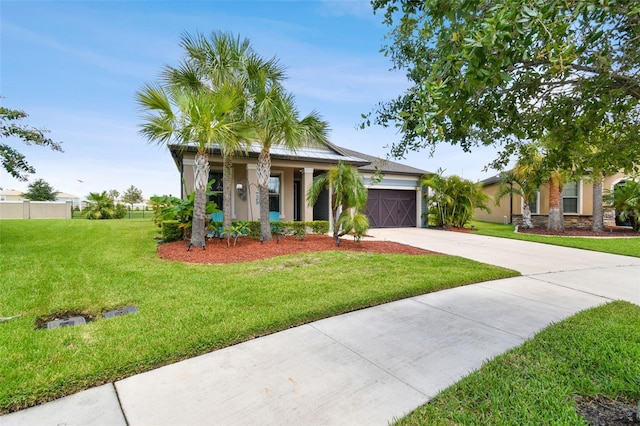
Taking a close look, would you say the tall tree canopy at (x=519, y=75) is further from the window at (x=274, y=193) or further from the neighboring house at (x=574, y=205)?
the neighboring house at (x=574, y=205)

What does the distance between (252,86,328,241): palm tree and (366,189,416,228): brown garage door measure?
25.5 feet

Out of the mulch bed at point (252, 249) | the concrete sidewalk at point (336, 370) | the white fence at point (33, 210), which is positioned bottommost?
the concrete sidewalk at point (336, 370)

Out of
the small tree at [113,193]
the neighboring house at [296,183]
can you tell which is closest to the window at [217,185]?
the neighboring house at [296,183]

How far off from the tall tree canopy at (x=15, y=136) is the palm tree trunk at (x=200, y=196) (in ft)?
17.5

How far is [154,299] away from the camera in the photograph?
4594mm

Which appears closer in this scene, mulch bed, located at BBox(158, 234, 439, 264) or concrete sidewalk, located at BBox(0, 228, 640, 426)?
concrete sidewalk, located at BBox(0, 228, 640, 426)

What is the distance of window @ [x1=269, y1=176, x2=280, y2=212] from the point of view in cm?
1423

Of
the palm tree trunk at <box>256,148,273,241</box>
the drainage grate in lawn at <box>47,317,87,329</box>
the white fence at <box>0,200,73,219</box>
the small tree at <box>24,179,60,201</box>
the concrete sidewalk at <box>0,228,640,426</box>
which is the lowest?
the concrete sidewalk at <box>0,228,640,426</box>

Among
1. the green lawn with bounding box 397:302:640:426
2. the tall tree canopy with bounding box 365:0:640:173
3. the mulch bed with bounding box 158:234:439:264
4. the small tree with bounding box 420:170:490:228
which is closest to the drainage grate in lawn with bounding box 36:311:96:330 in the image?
the mulch bed with bounding box 158:234:439:264

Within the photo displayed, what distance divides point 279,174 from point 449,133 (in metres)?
11.4

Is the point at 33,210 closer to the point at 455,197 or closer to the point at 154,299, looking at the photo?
the point at 154,299

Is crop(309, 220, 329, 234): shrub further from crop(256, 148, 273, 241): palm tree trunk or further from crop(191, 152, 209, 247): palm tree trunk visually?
crop(191, 152, 209, 247): palm tree trunk

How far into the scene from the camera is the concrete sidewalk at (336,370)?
225 centimetres

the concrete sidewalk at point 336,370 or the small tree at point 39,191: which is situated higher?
the small tree at point 39,191
